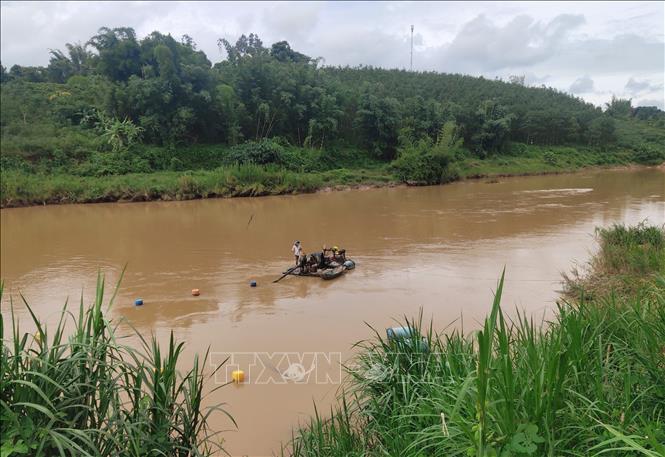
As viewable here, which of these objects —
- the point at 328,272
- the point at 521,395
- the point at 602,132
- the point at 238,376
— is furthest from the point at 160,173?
the point at 602,132

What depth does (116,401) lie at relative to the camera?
7.48 feet

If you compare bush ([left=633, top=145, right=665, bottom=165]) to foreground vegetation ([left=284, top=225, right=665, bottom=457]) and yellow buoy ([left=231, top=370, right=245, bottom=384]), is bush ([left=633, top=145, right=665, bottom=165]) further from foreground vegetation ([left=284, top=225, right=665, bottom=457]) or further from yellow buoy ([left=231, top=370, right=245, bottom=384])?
foreground vegetation ([left=284, top=225, right=665, bottom=457])

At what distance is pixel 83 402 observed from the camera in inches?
87.6

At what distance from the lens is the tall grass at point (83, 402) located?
1925 millimetres

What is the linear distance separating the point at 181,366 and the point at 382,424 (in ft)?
11.2

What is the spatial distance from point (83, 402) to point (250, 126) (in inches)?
1154

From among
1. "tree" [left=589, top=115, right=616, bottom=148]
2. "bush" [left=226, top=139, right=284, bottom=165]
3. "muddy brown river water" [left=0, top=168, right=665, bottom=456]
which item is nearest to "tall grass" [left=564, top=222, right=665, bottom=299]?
"muddy brown river water" [left=0, top=168, right=665, bottom=456]

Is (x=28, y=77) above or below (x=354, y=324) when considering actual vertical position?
above

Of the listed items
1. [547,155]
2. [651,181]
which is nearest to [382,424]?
[651,181]

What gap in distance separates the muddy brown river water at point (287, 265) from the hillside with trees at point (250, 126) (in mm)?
5235

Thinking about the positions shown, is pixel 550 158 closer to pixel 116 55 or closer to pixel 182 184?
pixel 182 184

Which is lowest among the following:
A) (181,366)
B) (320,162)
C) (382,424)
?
(181,366)

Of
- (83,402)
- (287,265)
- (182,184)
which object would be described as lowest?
(287,265)

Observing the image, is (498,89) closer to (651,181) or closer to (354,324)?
(651,181)
